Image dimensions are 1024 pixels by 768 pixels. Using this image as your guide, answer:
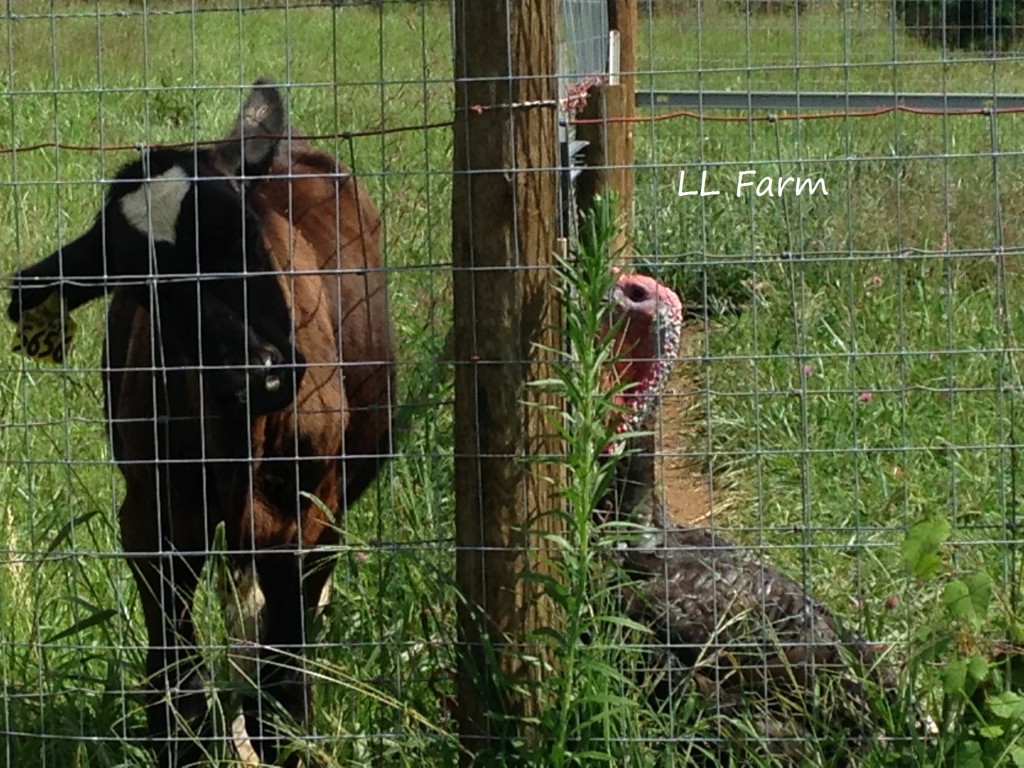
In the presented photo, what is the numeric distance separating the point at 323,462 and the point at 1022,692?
239 cm

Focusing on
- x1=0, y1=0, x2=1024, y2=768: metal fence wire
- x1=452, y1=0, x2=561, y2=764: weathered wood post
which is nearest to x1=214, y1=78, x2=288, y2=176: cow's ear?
x1=0, y1=0, x2=1024, y2=768: metal fence wire

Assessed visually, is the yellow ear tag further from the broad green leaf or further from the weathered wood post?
the broad green leaf

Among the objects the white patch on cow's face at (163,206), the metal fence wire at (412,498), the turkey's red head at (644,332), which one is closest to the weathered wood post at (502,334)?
the metal fence wire at (412,498)

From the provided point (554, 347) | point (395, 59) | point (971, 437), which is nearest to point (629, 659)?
point (554, 347)

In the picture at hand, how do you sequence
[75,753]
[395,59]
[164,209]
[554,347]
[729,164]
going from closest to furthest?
[729,164]
[554,347]
[75,753]
[164,209]
[395,59]

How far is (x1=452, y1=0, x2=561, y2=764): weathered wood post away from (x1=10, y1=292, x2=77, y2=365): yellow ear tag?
1.39 meters

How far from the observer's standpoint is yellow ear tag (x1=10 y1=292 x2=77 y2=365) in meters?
4.54

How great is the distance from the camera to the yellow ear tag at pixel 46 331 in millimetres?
4535

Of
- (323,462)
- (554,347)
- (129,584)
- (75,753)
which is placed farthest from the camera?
(129,584)

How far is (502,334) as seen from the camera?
12.3ft

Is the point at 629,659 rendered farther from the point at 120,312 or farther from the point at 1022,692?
the point at 120,312

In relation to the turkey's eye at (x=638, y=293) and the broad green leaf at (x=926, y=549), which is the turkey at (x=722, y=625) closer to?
the turkey's eye at (x=638, y=293)

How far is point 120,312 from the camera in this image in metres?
5.44

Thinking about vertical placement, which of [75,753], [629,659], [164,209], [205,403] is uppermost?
[164,209]
